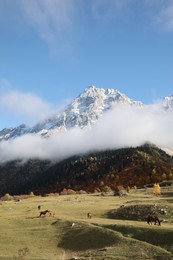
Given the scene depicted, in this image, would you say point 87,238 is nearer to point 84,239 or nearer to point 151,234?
point 84,239

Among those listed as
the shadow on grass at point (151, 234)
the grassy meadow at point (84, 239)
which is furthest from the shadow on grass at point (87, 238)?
the shadow on grass at point (151, 234)

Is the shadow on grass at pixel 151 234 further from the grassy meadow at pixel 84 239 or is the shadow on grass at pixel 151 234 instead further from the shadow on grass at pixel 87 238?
the shadow on grass at pixel 87 238

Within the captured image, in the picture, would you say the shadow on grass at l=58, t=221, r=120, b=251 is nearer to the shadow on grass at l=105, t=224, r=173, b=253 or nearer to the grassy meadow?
the grassy meadow

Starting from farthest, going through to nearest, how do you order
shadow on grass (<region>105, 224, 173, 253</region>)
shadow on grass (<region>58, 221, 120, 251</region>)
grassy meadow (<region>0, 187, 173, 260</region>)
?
shadow on grass (<region>58, 221, 120, 251</region>) → shadow on grass (<region>105, 224, 173, 253</region>) → grassy meadow (<region>0, 187, 173, 260</region>)

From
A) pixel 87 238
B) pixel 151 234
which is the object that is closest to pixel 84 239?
pixel 87 238

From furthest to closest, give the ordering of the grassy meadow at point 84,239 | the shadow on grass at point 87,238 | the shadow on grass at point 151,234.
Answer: the shadow on grass at point 87,238 → the shadow on grass at point 151,234 → the grassy meadow at point 84,239

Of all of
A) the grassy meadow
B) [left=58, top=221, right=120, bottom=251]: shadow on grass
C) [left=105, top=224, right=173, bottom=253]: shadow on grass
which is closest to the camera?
the grassy meadow

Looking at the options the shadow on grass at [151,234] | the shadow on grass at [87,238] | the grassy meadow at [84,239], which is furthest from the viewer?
the shadow on grass at [87,238]

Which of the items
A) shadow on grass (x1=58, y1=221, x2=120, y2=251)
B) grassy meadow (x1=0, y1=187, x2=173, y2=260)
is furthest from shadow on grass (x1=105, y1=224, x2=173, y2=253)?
shadow on grass (x1=58, y1=221, x2=120, y2=251)

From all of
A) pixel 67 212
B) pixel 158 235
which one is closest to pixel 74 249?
pixel 158 235

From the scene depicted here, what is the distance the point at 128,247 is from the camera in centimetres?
4722

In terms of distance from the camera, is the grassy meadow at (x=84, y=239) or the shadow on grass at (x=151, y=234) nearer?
the grassy meadow at (x=84, y=239)

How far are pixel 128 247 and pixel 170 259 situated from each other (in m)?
7.23

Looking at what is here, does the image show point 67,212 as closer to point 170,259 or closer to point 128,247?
point 128,247
